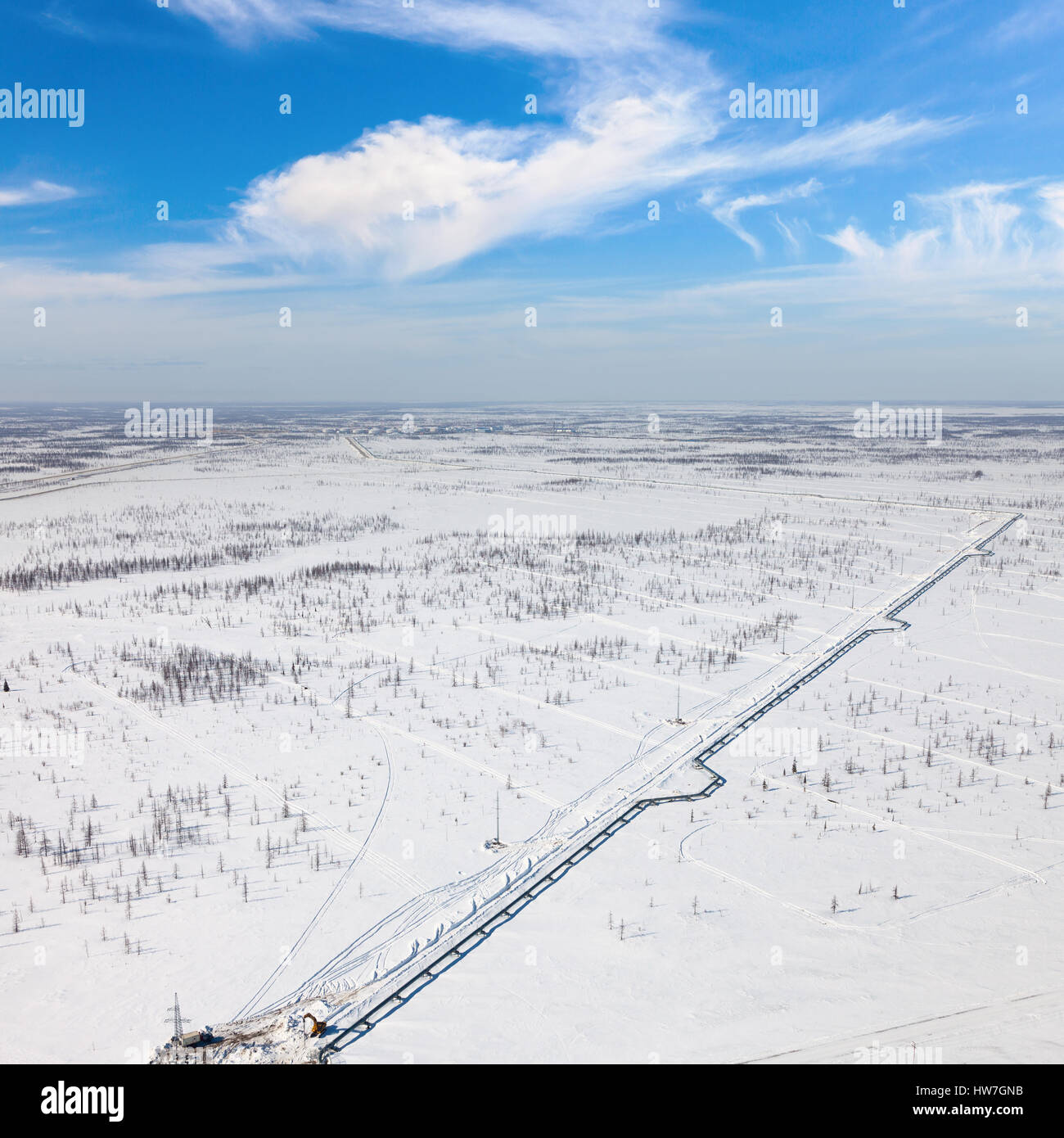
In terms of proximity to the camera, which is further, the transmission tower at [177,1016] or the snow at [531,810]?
the snow at [531,810]

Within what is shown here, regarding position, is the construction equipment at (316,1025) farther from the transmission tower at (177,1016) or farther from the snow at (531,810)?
the transmission tower at (177,1016)

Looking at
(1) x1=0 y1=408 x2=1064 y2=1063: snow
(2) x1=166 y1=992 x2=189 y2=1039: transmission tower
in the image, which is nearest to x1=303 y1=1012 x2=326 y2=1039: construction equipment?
(1) x1=0 y1=408 x2=1064 y2=1063: snow

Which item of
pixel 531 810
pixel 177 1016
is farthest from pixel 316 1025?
pixel 531 810

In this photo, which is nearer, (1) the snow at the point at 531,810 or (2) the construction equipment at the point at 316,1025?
(2) the construction equipment at the point at 316,1025

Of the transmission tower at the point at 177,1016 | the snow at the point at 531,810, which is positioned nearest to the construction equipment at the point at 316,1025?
the snow at the point at 531,810

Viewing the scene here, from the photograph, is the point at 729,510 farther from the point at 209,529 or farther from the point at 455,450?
the point at 455,450

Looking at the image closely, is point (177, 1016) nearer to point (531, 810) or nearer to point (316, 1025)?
point (316, 1025)

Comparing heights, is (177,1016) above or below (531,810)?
below
